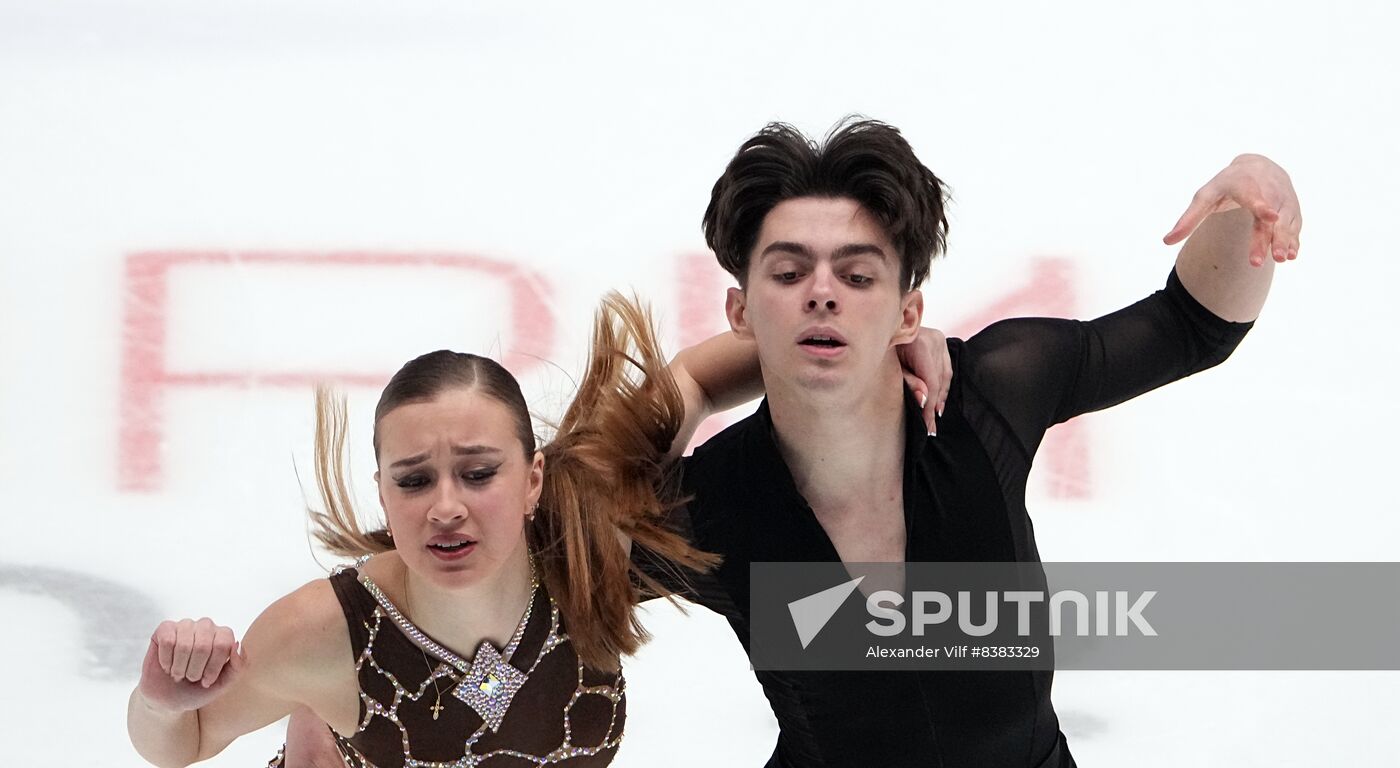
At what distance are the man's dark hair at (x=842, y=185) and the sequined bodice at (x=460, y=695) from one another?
77 cm

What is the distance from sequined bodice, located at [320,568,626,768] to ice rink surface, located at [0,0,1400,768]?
3.27ft

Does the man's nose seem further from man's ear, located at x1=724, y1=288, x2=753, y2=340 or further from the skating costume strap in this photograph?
the skating costume strap

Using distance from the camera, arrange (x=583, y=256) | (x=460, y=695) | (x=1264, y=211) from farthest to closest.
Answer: (x=583, y=256) → (x=460, y=695) → (x=1264, y=211)

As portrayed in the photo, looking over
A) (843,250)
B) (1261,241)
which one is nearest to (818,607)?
(843,250)

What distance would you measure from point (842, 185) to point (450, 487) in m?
0.83

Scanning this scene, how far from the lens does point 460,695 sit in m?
2.82

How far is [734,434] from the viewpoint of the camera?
2943 millimetres

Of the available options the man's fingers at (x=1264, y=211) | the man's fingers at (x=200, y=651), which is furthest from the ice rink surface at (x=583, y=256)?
the man's fingers at (x=1264, y=211)

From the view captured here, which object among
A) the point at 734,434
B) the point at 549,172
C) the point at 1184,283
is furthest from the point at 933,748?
the point at 549,172

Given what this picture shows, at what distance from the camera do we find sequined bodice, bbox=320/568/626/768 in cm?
280

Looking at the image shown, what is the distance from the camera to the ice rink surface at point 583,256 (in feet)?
13.3

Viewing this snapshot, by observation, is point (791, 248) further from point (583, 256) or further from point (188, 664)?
point (583, 256)

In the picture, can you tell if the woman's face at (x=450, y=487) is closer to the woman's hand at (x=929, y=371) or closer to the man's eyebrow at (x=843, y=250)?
the man's eyebrow at (x=843, y=250)

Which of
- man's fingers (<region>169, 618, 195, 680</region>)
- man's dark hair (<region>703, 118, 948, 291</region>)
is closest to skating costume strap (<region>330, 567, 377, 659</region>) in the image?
man's fingers (<region>169, 618, 195, 680</region>)
